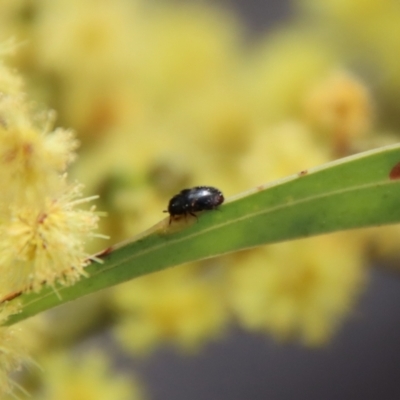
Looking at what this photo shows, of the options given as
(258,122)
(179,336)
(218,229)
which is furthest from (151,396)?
(218,229)

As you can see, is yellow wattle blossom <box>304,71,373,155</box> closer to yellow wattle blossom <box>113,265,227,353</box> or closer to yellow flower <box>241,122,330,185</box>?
yellow flower <box>241,122,330,185</box>

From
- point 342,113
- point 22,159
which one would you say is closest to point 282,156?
point 342,113

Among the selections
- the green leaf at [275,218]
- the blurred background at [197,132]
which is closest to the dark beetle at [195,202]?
the green leaf at [275,218]

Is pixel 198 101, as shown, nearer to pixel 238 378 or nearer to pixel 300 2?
pixel 300 2

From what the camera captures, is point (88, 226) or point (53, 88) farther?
point (53, 88)

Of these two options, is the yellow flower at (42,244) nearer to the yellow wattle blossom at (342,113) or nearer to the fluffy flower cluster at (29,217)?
the fluffy flower cluster at (29,217)

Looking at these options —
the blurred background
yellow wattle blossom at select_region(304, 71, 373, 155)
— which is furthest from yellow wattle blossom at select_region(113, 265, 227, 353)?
yellow wattle blossom at select_region(304, 71, 373, 155)
